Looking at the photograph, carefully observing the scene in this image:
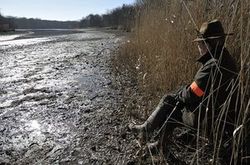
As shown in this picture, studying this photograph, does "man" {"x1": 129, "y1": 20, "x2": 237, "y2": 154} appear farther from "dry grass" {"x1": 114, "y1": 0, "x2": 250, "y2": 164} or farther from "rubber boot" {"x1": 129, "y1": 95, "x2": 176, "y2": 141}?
"dry grass" {"x1": 114, "y1": 0, "x2": 250, "y2": 164}

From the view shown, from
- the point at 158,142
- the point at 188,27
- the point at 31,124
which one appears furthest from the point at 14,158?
the point at 188,27

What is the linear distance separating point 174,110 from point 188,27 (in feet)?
5.11

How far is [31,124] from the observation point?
179 inches

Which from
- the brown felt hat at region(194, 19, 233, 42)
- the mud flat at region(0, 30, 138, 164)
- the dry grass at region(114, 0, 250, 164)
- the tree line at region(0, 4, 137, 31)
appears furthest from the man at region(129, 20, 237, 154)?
the tree line at region(0, 4, 137, 31)

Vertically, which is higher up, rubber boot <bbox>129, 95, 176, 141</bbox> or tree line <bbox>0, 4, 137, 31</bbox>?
rubber boot <bbox>129, 95, 176, 141</bbox>

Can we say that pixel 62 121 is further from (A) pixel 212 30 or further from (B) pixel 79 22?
(B) pixel 79 22

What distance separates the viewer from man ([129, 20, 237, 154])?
2.83m

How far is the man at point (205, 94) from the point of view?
2.83 metres

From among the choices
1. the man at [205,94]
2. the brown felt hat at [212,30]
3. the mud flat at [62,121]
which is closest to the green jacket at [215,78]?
the man at [205,94]

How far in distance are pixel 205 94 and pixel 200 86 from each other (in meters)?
0.07

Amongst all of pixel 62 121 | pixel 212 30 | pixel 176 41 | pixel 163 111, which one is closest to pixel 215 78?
pixel 212 30

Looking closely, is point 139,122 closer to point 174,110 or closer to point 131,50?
point 174,110

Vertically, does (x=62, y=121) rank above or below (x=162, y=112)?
below

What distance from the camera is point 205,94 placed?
2898 millimetres
